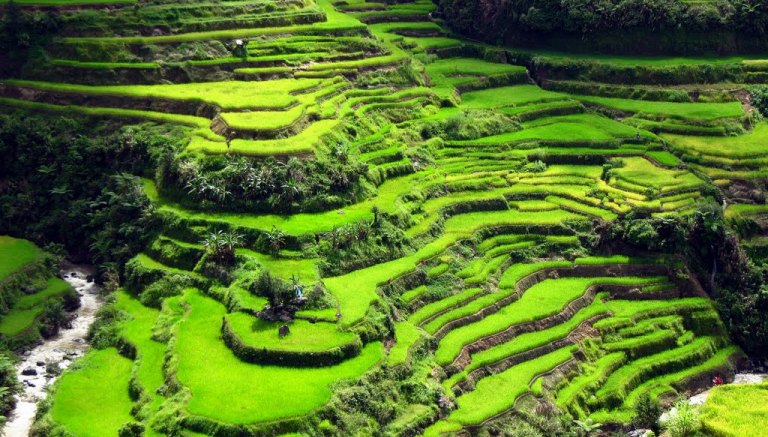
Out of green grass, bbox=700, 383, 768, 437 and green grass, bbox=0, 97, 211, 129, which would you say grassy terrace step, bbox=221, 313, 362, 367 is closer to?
green grass, bbox=700, 383, 768, 437

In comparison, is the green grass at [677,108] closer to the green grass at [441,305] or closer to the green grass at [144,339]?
the green grass at [441,305]

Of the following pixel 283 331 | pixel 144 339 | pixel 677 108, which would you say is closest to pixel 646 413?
pixel 283 331

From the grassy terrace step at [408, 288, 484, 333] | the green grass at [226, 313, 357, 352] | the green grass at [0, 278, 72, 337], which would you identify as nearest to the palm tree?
the green grass at [226, 313, 357, 352]

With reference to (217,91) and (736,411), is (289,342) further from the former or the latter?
(217,91)

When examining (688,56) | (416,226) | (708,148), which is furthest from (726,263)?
(688,56)

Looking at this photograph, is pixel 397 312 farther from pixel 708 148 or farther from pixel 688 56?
pixel 688 56

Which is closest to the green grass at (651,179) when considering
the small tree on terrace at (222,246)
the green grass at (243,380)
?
the green grass at (243,380)
